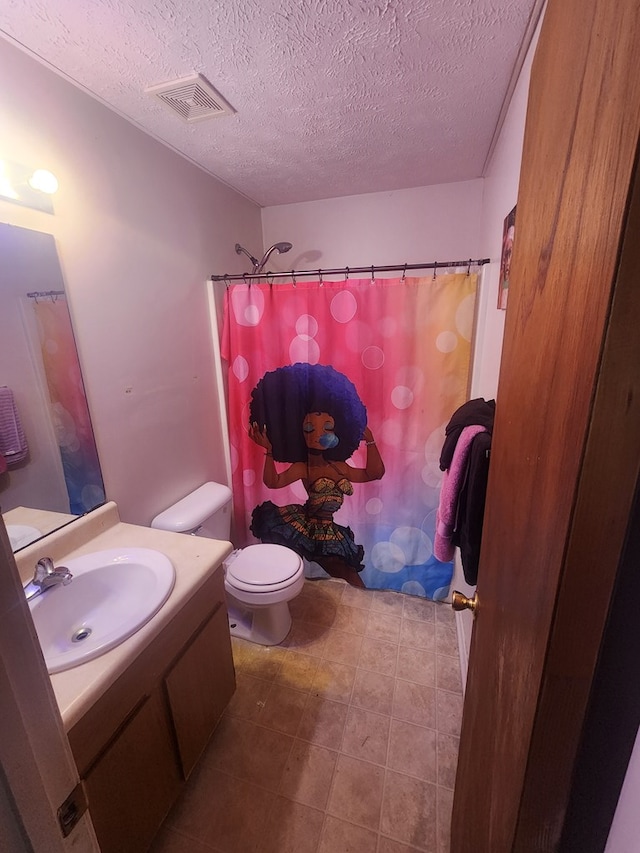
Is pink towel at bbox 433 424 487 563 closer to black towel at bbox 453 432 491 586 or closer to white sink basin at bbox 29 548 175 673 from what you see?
black towel at bbox 453 432 491 586

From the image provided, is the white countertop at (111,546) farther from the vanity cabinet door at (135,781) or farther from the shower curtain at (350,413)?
the shower curtain at (350,413)

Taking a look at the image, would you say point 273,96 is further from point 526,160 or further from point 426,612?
point 426,612

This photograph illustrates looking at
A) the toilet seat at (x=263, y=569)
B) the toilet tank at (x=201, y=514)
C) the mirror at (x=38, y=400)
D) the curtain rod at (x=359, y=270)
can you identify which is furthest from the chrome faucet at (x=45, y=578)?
the curtain rod at (x=359, y=270)

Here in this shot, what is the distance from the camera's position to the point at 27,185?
3.61ft

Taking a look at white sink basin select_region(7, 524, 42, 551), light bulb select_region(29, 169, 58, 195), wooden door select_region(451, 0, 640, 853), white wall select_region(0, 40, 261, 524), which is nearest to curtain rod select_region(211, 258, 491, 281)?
white wall select_region(0, 40, 261, 524)

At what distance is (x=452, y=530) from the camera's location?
1192mm

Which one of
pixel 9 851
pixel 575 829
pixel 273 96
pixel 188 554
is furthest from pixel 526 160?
pixel 188 554

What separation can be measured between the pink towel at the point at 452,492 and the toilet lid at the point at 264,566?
2.60 ft

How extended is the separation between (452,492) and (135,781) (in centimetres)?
119

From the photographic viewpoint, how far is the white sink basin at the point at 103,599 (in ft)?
3.20

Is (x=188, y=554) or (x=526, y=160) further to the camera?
(x=188, y=554)

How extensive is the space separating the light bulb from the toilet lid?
167 cm

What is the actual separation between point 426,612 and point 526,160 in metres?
2.08

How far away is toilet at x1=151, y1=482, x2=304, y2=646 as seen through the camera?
164 centimetres
